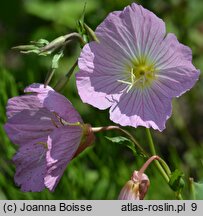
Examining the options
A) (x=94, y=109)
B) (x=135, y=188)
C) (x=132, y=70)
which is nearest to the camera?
(x=135, y=188)

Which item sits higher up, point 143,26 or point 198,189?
point 143,26

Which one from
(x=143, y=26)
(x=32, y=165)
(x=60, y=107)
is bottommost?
(x=32, y=165)

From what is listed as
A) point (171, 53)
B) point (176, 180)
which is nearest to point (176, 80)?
point (171, 53)

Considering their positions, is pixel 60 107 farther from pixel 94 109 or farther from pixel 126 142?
pixel 94 109

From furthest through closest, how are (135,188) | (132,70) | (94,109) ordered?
(94,109), (132,70), (135,188)

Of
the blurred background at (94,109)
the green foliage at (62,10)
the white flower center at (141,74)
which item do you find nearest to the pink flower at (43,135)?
the white flower center at (141,74)

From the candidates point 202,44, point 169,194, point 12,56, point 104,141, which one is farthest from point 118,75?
point 12,56

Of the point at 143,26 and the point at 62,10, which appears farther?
the point at 62,10

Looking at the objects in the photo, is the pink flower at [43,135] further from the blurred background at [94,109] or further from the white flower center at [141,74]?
the blurred background at [94,109]

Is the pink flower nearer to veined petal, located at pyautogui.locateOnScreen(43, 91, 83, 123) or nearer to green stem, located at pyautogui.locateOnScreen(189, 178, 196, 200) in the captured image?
veined petal, located at pyautogui.locateOnScreen(43, 91, 83, 123)
